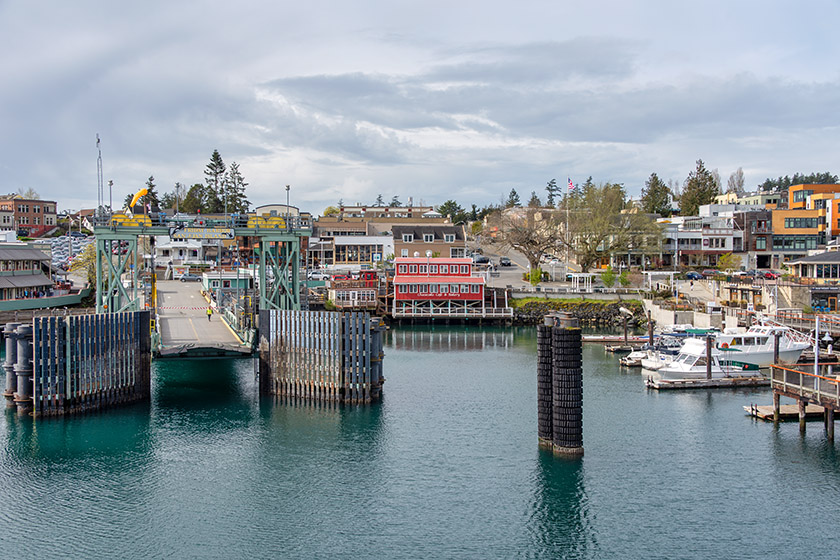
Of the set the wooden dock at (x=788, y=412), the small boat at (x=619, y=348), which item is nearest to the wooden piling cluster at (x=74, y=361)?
the wooden dock at (x=788, y=412)

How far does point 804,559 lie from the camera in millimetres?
25656

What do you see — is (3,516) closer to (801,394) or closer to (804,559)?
(804,559)

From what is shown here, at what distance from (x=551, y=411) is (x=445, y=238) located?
8129cm

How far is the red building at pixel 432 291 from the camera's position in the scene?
87.8 meters

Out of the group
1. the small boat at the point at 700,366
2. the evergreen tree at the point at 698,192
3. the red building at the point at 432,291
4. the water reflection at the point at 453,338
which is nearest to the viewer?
the small boat at the point at 700,366

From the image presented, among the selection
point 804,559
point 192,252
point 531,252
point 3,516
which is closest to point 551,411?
point 804,559

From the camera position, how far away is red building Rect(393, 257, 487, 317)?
288 ft

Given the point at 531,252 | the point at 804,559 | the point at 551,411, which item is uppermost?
the point at 531,252

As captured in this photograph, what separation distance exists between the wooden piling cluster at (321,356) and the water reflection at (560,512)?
13295 mm

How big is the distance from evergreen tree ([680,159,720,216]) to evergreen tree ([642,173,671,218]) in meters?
3.11

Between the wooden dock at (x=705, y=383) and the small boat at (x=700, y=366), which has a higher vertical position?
the small boat at (x=700, y=366)

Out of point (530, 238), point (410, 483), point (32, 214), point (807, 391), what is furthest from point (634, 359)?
point (32, 214)

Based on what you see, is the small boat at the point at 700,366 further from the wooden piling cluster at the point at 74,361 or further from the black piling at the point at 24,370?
the black piling at the point at 24,370

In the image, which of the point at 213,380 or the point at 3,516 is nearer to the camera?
the point at 3,516
